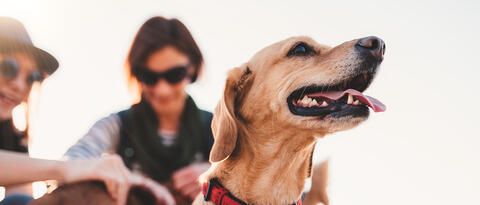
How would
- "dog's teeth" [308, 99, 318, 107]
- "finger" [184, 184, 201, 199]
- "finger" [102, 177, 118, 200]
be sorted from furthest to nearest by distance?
"finger" [184, 184, 201, 199] → "dog's teeth" [308, 99, 318, 107] → "finger" [102, 177, 118, 200]

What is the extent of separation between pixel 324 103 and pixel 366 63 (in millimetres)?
369

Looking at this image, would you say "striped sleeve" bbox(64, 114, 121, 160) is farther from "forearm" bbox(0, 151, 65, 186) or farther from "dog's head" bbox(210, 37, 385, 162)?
"dog's head" bbox(210, 37, 385, 162)

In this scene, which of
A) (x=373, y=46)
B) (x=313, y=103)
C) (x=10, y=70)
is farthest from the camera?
(x=10, y=70)

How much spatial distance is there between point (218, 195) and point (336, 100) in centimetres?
96

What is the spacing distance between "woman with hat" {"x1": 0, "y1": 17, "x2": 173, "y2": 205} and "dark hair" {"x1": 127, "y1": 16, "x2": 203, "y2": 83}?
31.9 inches

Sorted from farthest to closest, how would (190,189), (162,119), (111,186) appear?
(162,119) < (190,189) < (111,186)

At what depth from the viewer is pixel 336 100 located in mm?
3227

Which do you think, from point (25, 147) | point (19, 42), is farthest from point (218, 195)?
point (19, 42)

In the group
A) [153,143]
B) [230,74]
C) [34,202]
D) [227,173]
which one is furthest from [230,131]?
[34,202]

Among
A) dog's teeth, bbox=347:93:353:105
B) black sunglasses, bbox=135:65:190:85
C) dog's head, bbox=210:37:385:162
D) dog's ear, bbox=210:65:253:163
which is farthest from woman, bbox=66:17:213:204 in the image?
dog's teeth, bbox=347:93:353:105

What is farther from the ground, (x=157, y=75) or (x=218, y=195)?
(x=157, y=75)

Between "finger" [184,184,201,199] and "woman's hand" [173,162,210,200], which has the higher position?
"woman's hand" [173,162,210,200]

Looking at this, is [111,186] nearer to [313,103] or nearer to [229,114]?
[229,114]

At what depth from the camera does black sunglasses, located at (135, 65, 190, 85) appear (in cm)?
410
